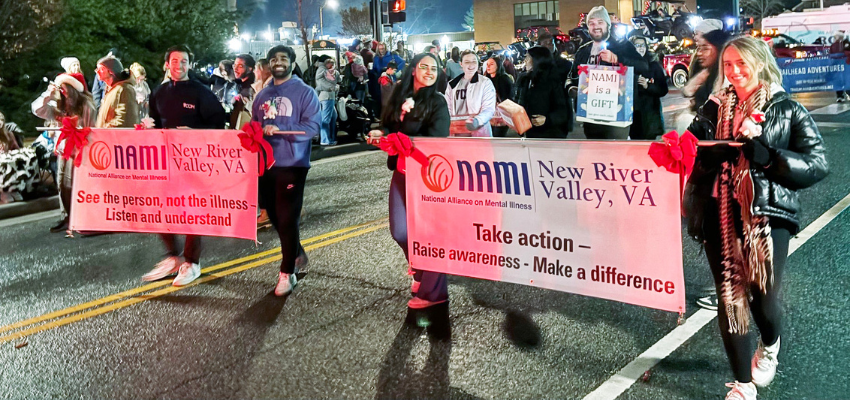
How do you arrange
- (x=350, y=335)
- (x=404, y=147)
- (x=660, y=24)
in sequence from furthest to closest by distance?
(x=660, y=24)
(x=350, y=335)
(x=404, y=147)

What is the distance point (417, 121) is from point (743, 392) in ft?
9.24

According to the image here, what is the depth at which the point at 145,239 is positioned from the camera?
8695 millimetres

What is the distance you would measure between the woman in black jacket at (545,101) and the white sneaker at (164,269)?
3.51m

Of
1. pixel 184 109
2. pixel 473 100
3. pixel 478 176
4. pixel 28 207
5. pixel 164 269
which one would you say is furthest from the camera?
pixel 28 207

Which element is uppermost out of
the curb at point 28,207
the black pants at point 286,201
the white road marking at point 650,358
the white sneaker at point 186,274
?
the black pants at point 286,201

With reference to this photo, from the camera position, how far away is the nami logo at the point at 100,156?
670cm

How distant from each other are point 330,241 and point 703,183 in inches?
183

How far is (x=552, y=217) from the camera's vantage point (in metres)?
4.63

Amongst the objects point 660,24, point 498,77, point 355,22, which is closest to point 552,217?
point 498,77

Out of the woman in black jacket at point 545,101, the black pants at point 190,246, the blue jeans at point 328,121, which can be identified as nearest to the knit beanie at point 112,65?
the black pants at point 190,246

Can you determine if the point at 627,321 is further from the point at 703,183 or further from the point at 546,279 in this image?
the point at 703,183

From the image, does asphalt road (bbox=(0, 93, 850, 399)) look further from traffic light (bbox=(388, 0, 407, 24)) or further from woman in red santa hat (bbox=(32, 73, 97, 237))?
traffic light (bbox=(388, 0, 407, 24))

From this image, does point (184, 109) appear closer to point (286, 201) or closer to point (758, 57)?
→ point (286, 201)

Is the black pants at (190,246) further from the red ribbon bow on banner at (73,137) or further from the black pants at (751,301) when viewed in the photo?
the black pants at (751,301)
